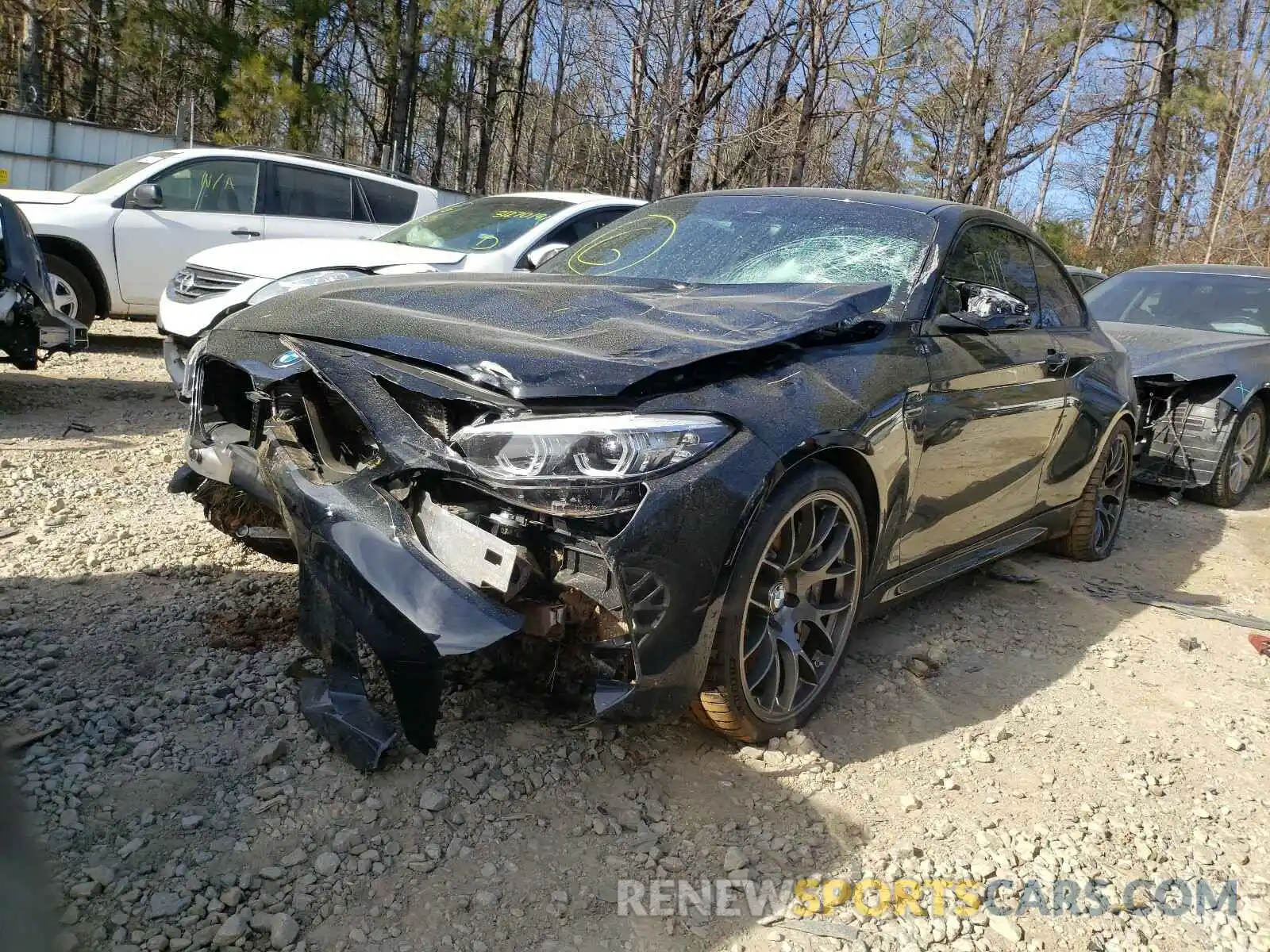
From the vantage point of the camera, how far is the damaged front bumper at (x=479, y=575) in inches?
87.6

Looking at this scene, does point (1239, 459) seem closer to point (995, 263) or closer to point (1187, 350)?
point (1187, 350)

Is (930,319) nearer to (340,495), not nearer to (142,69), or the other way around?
(340,495)

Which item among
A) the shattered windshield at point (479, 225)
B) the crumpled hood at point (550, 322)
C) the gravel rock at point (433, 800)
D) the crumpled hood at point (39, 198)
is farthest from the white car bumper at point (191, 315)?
the gravel rock at point (433, 800)

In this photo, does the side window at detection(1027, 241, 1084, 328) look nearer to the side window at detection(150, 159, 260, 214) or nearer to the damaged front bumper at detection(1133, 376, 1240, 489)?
the damaged front bumper at detection(1133, 376, 1240, 489)

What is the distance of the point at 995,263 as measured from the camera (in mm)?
3977

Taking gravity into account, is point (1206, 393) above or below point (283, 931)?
above

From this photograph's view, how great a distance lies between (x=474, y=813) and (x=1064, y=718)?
2.05 m

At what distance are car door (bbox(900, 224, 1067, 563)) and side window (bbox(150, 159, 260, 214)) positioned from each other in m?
6.73

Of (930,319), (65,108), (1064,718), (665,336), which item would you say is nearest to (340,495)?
(665,336)

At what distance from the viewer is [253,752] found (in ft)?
8.45

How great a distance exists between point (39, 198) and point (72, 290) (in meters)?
0.83

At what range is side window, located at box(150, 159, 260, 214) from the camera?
820 cm

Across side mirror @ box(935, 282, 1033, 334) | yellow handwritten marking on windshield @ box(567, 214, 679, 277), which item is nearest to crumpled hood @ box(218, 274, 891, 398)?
side mirror @ box(935, 282, 1033, 334)

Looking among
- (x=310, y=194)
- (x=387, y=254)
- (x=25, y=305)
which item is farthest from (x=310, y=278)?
(x=310, y=194)
